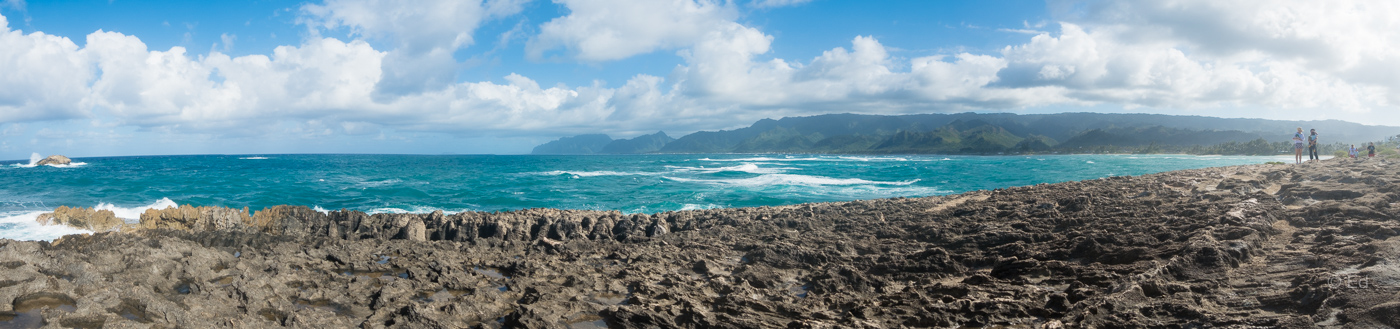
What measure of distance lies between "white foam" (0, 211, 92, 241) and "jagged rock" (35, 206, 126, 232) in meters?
0.17

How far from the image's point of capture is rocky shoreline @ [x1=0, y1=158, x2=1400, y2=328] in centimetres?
659

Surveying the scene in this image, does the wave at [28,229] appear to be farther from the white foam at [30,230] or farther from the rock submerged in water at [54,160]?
the rock submerged in water at [54,160]

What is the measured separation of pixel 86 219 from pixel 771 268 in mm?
19532

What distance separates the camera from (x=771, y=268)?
10.1m

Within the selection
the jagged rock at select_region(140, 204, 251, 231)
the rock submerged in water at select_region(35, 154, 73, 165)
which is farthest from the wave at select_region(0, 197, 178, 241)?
the rock submerged in water at select_region(35, 154, 73, 165)

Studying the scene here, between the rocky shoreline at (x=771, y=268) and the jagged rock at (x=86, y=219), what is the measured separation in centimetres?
285

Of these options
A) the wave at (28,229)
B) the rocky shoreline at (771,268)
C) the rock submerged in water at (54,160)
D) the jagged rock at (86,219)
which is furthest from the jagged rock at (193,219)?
the rock submerged in water at (54,160)

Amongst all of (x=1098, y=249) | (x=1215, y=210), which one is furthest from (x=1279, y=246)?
(x=1215, y=210)

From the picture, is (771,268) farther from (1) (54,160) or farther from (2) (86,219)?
(1) (54,160)

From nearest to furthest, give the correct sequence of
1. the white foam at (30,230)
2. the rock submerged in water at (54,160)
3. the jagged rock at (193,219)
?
the jagged rock at (193,219) < the white foam at (30,230) < the rock submerged in water at (54,160)

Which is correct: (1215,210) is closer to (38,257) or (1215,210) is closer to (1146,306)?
(1146,306)

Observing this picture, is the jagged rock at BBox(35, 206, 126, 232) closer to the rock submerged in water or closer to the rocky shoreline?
the rocky shoreline

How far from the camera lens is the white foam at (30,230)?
15969 millimetres

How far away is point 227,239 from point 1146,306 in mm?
16084
